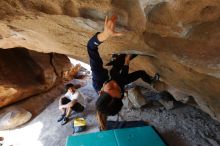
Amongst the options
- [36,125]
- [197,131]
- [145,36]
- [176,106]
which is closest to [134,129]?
[197,131]

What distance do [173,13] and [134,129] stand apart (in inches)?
114

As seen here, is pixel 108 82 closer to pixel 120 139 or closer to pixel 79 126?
pixel 120 139

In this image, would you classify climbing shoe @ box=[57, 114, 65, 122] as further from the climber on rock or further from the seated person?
the climber on rock

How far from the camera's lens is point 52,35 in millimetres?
3541

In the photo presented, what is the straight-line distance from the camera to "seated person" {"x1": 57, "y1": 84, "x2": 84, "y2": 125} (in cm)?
605

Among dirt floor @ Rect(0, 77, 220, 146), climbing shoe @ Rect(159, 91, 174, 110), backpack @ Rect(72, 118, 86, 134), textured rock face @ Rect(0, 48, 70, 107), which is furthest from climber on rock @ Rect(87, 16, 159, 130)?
textured rock face @ Rect(0, 48, 70, 107)

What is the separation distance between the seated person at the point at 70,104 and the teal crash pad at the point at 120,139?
5.96ft

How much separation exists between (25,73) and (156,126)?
4.26 metres

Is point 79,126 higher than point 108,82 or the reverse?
the reverse

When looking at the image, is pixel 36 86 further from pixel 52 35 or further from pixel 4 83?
pixel 52 35

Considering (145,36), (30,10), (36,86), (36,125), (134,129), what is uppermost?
(30,10)

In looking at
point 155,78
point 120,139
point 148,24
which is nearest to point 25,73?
point 120,139

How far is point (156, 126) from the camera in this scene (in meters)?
5.20

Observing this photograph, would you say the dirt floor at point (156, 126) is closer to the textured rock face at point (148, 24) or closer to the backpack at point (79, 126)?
the backpack at point (79, 126)
